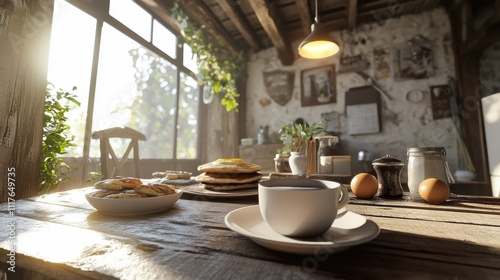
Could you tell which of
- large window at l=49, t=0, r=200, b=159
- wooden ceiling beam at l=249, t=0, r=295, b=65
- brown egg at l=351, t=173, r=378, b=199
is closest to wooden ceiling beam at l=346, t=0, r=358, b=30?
wooden ceiling beam at l=249, t=0, r=295, b=65

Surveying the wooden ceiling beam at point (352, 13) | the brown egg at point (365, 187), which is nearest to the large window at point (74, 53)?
the brown egg at point (365, 187)

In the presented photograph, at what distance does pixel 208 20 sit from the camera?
365cm

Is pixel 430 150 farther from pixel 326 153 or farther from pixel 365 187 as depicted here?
pixel 326 153

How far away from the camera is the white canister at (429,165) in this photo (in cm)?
91

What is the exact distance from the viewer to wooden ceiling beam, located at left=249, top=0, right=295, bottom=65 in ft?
10.2

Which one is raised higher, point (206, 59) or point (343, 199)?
point (206, 59)

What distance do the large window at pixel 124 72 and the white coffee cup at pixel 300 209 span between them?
2.46m

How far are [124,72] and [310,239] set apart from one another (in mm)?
3841

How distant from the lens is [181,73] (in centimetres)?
424

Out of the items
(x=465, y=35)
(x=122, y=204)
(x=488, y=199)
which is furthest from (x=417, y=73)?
(x=122, y=204)

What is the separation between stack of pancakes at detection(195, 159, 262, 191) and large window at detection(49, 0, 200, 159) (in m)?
1.87

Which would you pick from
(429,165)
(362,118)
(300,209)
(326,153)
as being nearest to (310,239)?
(300,209)

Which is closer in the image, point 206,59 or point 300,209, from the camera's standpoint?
point 300,209

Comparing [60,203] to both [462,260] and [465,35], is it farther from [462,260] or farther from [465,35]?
[465,35]
